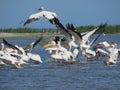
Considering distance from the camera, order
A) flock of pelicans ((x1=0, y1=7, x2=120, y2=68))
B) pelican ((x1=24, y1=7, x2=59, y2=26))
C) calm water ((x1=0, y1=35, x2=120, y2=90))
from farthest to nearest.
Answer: flock of pelicans ((x1=0, y1=7, x2=120, y2=68)) < pelican ((x1=24, y1=7, x2=59, y2=26)) < calm water ((x1=0, y1=35, x2=120, y2=90))

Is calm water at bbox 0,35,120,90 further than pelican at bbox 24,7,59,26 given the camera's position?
No

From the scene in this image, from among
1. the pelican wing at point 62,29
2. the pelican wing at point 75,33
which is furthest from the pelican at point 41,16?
the pelican wing at point 75,33

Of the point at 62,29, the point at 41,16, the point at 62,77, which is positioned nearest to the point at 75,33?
the point at 62,29

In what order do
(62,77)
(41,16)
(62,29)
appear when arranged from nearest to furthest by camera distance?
(62,77), (41,16), (62,29)

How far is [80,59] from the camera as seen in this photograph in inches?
850

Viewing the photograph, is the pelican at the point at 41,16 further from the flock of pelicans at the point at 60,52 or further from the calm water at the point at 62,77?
the calm water at the point at 62,77

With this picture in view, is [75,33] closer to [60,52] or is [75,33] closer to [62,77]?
[60,52]

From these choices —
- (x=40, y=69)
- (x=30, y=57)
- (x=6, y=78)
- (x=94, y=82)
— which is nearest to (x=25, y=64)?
(x=30, y=57)

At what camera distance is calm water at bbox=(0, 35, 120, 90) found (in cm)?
1438

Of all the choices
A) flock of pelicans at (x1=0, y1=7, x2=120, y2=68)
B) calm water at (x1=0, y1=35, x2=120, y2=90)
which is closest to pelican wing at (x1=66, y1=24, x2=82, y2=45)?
flock of pelicans at (x1=0, y1=7, x2=120, y2=68)

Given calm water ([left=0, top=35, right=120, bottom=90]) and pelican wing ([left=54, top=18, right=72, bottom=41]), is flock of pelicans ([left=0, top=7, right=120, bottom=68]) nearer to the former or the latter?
pelican wing ([left=54, top=18, right=72, bottom=41])

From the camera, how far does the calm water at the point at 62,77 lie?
14.4 meters

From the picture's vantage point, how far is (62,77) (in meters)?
16.3

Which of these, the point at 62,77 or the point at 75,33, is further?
the point at 75,33
